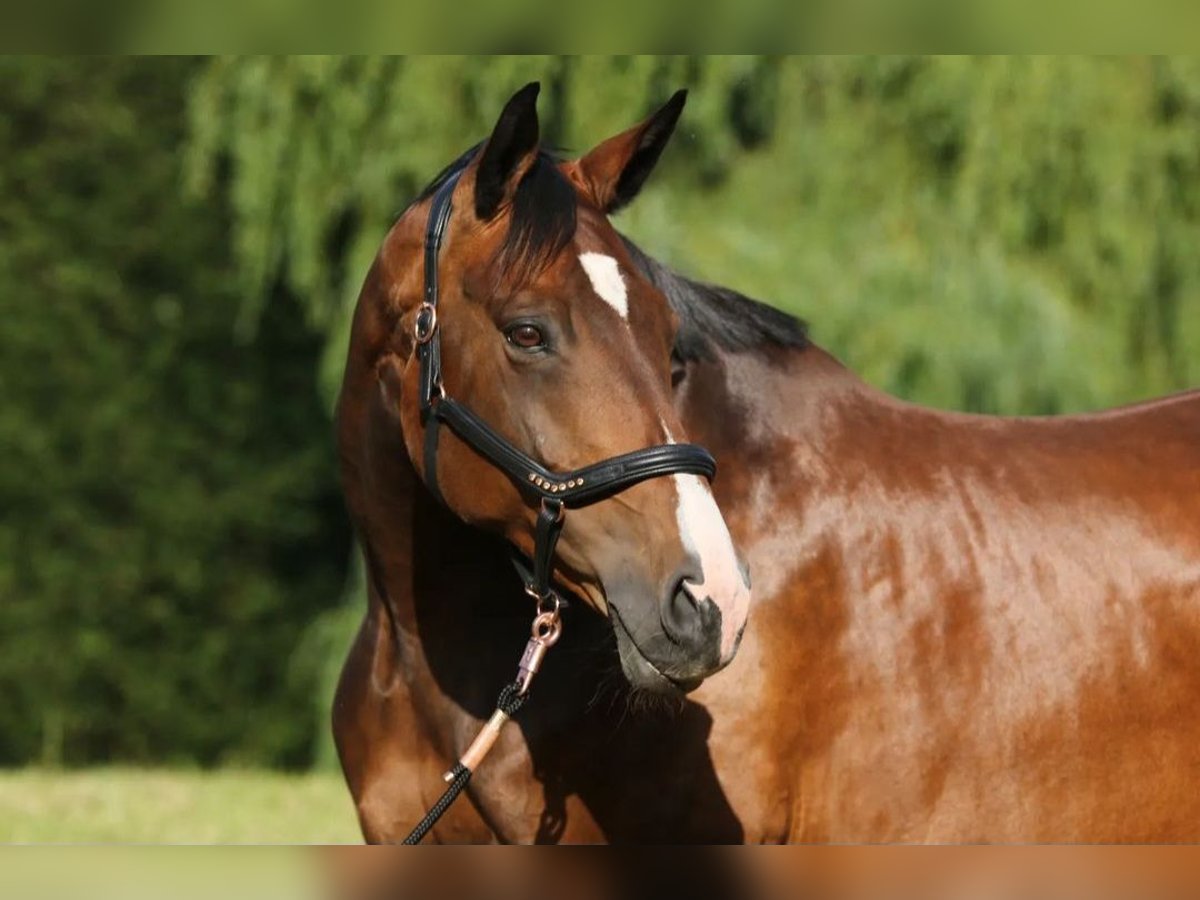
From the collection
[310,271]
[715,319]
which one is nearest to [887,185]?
[310,271]

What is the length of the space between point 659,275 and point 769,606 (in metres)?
0.71

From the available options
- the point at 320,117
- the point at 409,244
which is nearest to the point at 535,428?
the point at 409,244

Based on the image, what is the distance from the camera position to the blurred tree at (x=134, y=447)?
29.8ft

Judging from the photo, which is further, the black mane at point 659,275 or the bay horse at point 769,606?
the bay horse at point 769,606

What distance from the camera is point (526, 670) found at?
9.27 feet

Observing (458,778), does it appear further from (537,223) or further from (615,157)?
Result: (615,157)

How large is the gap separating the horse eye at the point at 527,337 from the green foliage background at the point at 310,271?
5.12 metres

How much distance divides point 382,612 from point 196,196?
643cm

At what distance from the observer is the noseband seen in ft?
8.48

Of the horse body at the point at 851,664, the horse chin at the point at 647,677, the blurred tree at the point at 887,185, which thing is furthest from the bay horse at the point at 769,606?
the blurred tree at the point at 887,185

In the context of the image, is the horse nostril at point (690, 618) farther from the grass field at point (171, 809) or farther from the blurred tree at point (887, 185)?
the blurred tree at point (887, 185)

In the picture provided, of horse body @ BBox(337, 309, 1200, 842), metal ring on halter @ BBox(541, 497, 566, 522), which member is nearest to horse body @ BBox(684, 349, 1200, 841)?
horse body @ BBox(337, 309, 1200, 842)

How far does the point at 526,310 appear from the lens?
8.89 feet

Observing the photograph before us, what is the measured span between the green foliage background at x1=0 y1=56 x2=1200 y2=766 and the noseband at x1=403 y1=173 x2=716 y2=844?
499 centimetres
